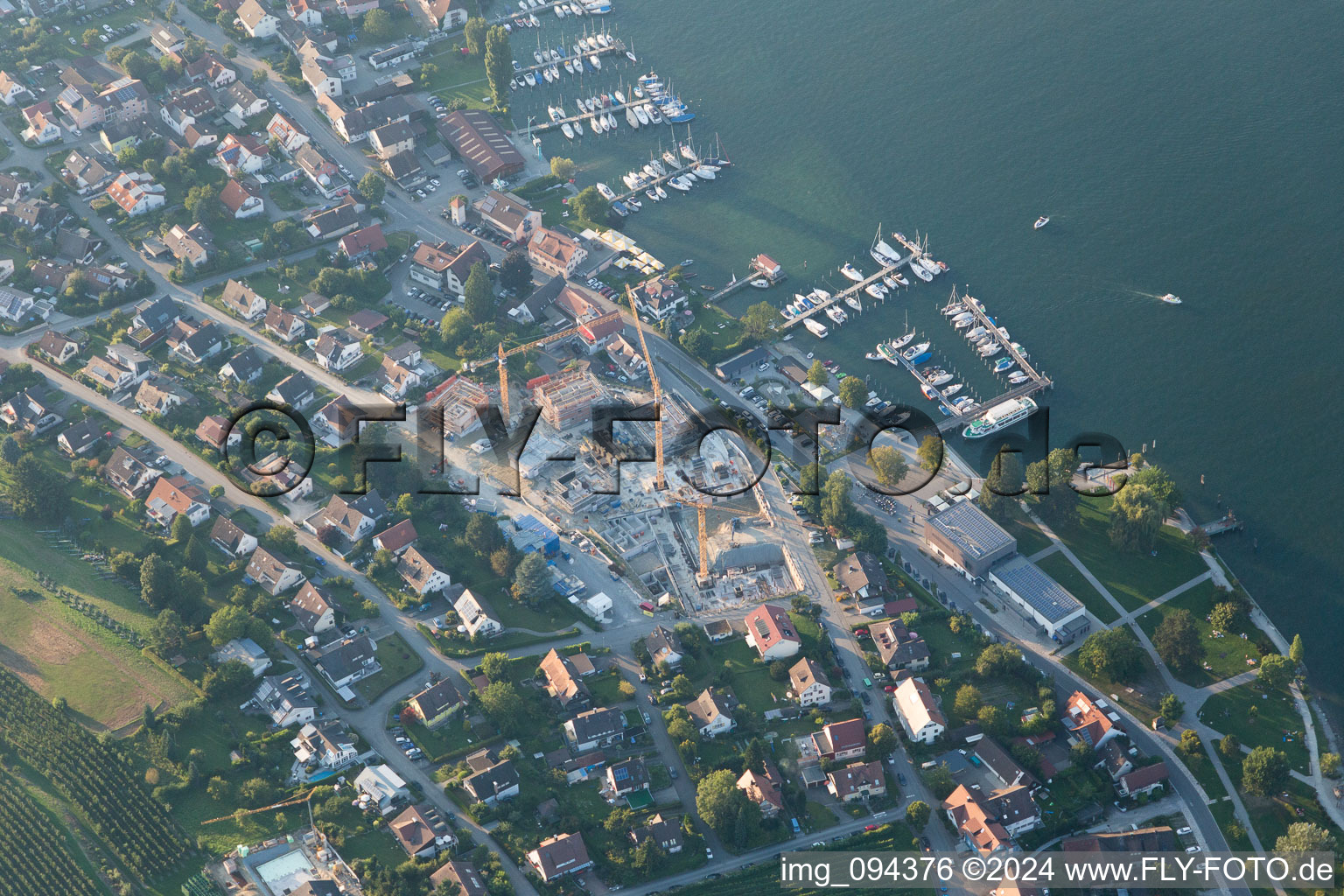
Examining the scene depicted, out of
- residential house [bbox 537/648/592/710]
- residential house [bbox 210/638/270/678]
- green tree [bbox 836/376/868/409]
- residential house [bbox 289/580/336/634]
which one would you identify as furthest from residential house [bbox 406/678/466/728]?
green tree [bbox 836/376/868/409]

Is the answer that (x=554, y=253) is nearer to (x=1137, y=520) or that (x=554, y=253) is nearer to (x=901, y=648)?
(x=901, y=648)

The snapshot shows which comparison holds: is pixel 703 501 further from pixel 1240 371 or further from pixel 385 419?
pixel 1240 371

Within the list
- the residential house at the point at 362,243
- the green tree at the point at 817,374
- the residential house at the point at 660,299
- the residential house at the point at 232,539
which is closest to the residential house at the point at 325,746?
the residential house at the point at 232,539

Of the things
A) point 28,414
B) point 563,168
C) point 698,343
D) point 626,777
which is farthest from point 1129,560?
point 28,414

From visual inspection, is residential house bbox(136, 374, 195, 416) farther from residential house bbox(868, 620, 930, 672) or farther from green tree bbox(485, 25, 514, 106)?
residential house bbox(868, 620, 930, 672)

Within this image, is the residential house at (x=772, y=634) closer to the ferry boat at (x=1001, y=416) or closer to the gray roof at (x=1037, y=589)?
the gray roof at (x=1037, y=589)

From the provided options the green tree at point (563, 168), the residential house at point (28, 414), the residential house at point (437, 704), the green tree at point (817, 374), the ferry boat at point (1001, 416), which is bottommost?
the residential house at point (437, 704)

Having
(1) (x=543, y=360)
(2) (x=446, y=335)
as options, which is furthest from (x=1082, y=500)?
(2) (x=446, y=335)

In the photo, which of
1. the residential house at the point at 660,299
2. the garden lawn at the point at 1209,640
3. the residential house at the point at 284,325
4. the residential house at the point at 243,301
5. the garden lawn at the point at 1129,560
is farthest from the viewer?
the residential house at the point at 660,299
